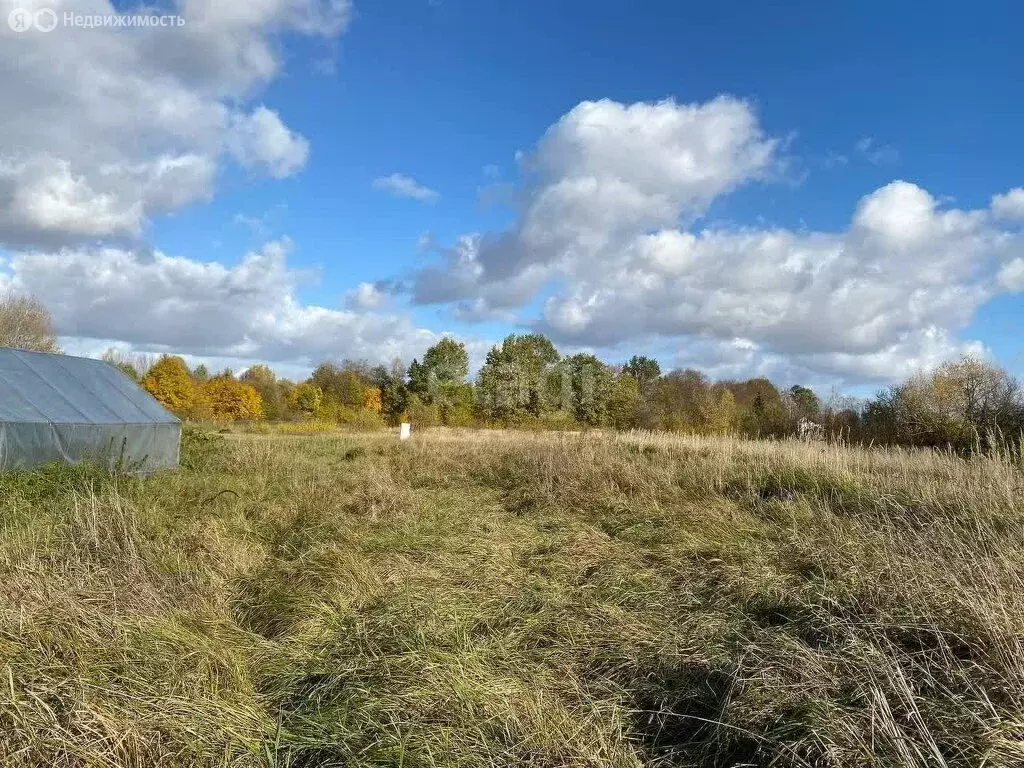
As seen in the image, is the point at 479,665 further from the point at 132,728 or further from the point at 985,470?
the point at 985,470

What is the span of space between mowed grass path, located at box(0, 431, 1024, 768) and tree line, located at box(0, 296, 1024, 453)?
1257 centimetres

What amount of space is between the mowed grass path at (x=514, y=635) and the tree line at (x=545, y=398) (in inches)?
495

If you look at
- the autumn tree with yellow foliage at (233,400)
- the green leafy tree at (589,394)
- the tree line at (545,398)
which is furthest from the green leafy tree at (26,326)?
the green leafy tree at (589,394)

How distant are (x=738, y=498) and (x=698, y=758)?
6670mm

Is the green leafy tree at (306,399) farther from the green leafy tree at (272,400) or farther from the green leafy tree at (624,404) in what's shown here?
the green leafy tree at (624,404)

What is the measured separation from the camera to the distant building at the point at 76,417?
984 centimetres

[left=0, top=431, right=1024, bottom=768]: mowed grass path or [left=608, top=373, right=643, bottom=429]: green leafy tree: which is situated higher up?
[left=608, top=373, right=643, bottom=429]: green leafy tree

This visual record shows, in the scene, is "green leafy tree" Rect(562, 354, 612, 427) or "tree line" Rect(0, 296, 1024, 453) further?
"green leafy tree" Rect(562, 354, 612, 427)

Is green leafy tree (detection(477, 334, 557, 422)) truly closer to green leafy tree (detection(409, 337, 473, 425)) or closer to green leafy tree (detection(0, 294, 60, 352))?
green leafy tree (detection(409, 337, 473, 425))

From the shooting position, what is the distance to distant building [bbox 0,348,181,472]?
9.84 meters

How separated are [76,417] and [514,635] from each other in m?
10.4

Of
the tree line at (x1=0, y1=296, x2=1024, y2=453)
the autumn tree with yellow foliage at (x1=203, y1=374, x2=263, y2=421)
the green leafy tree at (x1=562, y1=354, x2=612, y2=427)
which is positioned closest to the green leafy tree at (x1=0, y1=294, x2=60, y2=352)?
the tree line at (x1=0, y1=296, x2=1024, y2=453)

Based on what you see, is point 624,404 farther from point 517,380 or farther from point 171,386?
point 171,386

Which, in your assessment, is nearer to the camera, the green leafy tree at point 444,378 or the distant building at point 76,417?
the distant building at point 76,417
